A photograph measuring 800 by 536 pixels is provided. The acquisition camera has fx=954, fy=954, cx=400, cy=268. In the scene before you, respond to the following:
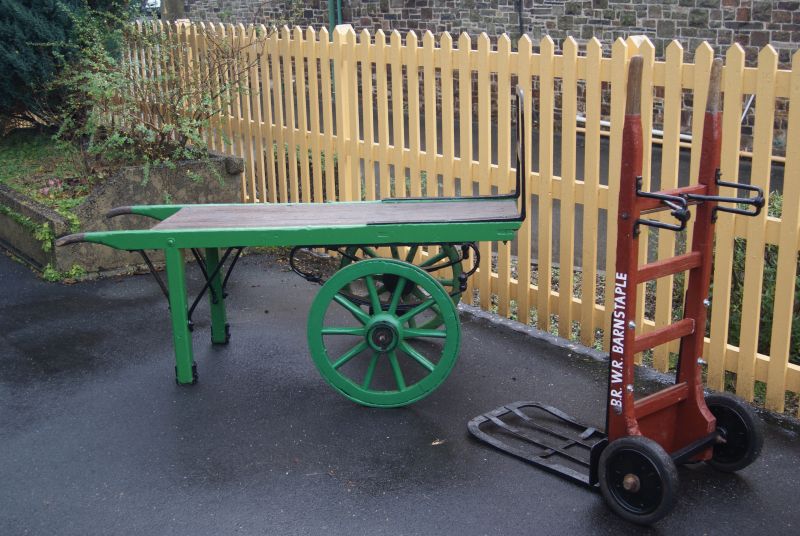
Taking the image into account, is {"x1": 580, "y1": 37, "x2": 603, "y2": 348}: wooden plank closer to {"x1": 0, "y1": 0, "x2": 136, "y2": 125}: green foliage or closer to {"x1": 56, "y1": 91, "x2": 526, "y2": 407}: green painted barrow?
{"x1": 56, "y1": 91, "x2": 526, "y2": 407}: green painted barrow

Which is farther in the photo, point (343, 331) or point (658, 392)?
point (343, 331)

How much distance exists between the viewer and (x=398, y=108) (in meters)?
6.46

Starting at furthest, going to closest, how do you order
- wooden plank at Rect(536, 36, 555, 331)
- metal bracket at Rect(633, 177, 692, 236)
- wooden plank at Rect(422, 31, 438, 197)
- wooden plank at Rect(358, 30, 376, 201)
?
wooden plank at Rect(358, 30, 376, 201)
wooden plank at Rect(422, 31, 438, 197)
wooden plank at Rect(536, 36, 555, 331)
metal bracket at Rect(633, 177, 692, 236)

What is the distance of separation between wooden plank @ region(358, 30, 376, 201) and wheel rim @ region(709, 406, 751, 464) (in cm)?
326

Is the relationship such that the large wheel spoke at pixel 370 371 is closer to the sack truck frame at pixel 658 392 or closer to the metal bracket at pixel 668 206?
the sack truck frame at pixel 658 392

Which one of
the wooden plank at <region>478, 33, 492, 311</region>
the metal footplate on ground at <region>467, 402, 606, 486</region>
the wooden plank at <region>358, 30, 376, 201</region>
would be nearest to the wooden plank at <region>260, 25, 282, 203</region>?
the wooden plank at <region>358, 30, 376, 201</region>

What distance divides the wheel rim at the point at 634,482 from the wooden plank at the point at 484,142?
99.6 inches

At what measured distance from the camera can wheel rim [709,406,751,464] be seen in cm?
392

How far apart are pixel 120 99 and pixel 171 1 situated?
14.3 m

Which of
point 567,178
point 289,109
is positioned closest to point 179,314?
point 567,178

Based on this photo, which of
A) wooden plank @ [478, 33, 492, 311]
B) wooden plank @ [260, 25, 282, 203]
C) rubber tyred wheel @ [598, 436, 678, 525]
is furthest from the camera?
wooden plank @ [260, 25, 282, 203]

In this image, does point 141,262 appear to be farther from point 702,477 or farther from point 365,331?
point 702,477

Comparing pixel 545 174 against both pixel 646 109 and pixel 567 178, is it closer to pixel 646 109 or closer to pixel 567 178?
pixel 567 178

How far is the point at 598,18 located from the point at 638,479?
11246mm
